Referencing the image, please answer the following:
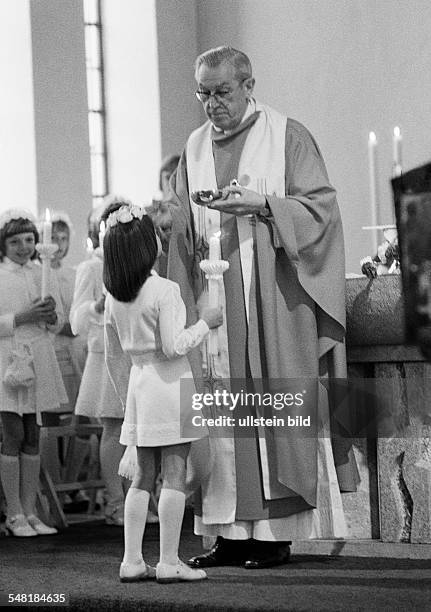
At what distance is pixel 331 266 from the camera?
205 inches

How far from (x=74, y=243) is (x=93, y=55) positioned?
209cm

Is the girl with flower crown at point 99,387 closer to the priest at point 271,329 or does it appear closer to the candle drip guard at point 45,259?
the candle drip guard at point 45,259

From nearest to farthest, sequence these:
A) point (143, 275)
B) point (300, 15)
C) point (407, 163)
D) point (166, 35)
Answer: point (143, 275) → point (407, 163) → point (300, 15) → point (166, 35)

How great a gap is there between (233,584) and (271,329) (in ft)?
3.48

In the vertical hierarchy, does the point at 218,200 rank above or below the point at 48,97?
below

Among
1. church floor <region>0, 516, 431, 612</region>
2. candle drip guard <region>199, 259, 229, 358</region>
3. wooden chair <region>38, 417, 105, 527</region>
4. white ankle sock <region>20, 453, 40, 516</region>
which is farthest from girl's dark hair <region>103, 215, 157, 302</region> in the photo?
wooden chair <region>38, 417, 105, 527</region>

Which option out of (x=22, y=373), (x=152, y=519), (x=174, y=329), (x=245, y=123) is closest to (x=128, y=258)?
(x=174, y=329)

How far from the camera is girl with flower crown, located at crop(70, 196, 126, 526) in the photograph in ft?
23.0

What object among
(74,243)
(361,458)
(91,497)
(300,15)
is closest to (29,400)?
(91,497)

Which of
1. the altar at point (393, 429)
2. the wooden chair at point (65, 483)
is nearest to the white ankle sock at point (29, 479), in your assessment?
the wooden chair at point (65, 483)

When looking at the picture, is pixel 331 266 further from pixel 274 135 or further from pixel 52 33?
pixel 52 33

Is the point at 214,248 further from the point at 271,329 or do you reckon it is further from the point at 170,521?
the point at 170,521

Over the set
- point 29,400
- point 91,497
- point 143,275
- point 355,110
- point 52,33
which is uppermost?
point 52,33

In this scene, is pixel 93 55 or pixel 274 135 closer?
pixel 274 135
